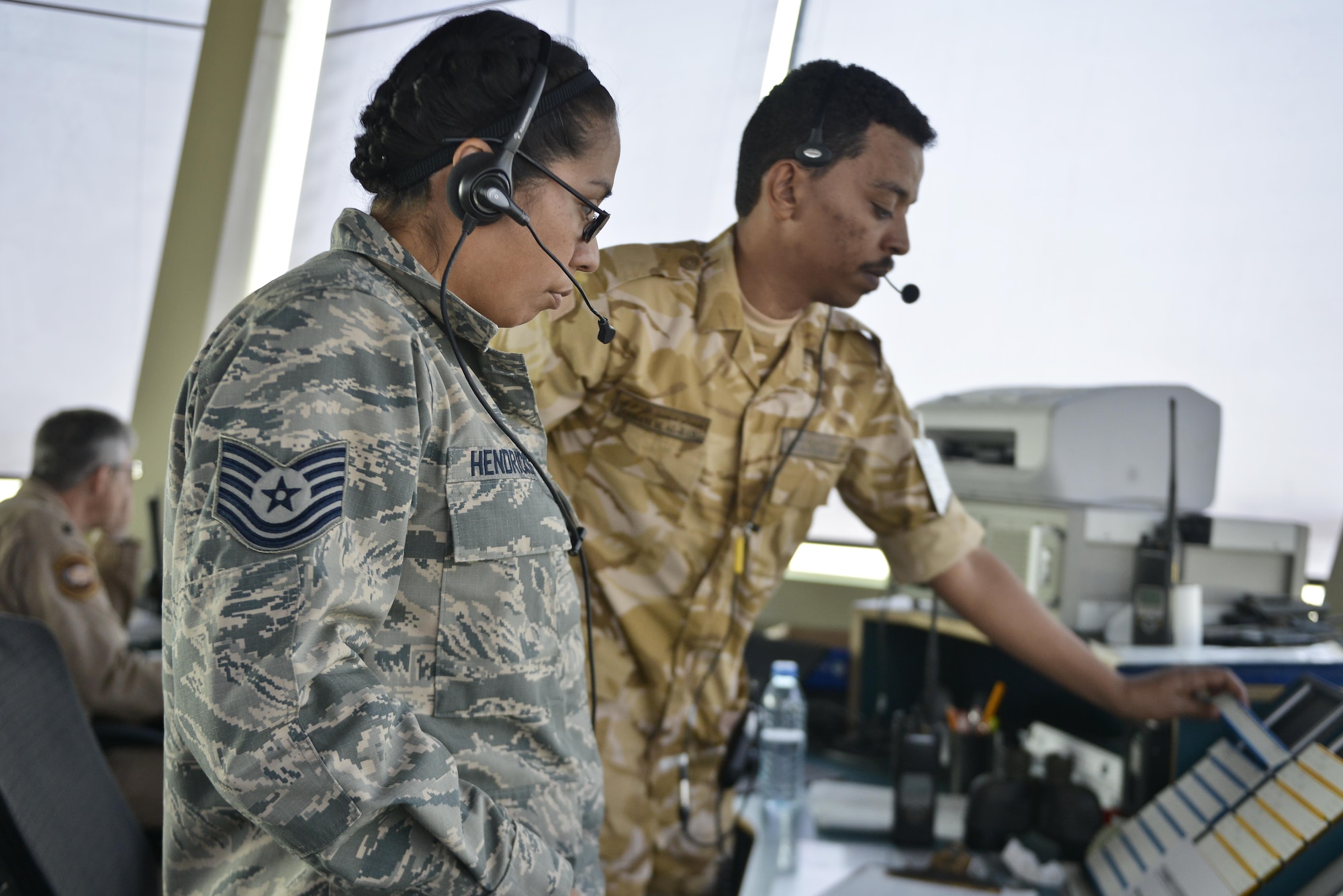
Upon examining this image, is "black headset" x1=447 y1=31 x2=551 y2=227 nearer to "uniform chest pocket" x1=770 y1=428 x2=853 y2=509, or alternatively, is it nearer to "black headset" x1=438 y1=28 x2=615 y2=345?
"black headset" x1=438 y1=28 x2=615 y2=345

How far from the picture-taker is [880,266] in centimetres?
119

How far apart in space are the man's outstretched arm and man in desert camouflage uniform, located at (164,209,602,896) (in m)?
0.89

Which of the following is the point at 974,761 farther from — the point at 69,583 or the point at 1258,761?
the point at 69,583

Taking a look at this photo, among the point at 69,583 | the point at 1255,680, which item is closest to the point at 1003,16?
the point at 1255,680

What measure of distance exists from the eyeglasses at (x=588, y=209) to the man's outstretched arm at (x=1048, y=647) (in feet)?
2.94

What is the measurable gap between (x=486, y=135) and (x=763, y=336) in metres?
0.69

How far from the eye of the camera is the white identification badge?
4.56 ft

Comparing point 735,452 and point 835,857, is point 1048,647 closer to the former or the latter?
point 835,857

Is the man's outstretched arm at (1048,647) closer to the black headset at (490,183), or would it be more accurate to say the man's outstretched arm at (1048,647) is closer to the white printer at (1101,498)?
the white printer at (1101,498)

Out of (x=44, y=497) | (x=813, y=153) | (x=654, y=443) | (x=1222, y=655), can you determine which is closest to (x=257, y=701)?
(x=654, y=443)

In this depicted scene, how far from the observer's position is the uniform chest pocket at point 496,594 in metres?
0.65

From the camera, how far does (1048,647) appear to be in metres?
1.40

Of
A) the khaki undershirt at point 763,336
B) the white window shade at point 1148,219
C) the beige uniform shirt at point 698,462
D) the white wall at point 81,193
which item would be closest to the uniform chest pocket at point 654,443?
the beige uniform shirt at point 698,462

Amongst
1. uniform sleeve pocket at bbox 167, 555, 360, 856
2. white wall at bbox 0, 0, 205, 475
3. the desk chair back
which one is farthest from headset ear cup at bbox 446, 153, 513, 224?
white wall at bbox 0, 0, 205, 475
